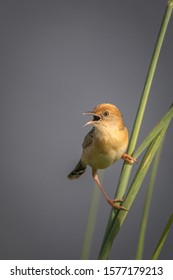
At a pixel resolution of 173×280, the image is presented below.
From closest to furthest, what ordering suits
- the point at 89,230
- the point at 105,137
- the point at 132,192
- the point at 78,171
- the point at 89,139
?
1. the point at 132,192
2. the point at 89,230
3. the point at 105,137
4. the point at 89,139
5. the point at 78,171

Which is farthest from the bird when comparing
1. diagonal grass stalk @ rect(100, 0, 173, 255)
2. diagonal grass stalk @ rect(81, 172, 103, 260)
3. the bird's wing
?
diagonal grass stalk @ rect(100, 0, 173, 255)

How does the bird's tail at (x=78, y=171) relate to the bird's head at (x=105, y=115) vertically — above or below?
below

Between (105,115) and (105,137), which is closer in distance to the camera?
(105,115)

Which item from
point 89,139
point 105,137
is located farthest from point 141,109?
point 89,139

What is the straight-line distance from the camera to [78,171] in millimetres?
2912

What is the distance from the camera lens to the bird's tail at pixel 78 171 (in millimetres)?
2900

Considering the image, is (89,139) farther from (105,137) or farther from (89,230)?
(89,230)

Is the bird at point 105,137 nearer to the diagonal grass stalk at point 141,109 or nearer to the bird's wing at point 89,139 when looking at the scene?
the bird's wing at point 89,139

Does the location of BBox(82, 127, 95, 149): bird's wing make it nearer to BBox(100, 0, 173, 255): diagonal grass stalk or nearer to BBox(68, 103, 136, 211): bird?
BBox(68, 103, 136, 211): bird

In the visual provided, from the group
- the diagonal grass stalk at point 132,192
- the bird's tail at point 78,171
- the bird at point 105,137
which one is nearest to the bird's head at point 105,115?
the bird at point 105,137

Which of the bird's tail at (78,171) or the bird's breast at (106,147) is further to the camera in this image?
the bird's tail at (78,171)

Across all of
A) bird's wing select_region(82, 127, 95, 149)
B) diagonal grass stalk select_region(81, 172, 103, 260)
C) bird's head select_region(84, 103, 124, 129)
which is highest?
bird's head select_region(84, 103, 124, 129)

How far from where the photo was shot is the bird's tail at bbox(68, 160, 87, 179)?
2.90m

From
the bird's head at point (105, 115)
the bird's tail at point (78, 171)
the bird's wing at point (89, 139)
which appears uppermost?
the bird's head at point (105, 115)
